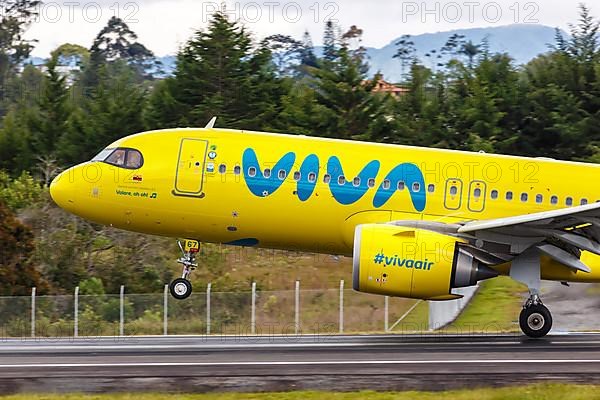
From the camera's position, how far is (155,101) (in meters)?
52.0

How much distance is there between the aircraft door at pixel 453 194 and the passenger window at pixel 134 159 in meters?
6.54

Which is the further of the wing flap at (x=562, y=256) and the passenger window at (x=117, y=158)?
the passenger window at (x=117, y=158)

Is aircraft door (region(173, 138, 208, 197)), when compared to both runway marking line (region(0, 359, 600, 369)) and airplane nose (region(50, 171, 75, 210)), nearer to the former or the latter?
airplane nose (region(50, 171, 75, 210))

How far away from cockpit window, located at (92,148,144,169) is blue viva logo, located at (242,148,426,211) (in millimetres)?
2324

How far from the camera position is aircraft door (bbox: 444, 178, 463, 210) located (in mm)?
22922

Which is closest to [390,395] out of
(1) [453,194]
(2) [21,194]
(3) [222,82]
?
(1) [453,194]

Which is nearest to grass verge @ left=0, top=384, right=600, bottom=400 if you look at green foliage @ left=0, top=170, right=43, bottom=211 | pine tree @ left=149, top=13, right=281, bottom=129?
green foliage @ left=0, top=170, right=43, bottom=211

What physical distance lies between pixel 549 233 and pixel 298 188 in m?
5.18

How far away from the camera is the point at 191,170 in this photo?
75.3 ft

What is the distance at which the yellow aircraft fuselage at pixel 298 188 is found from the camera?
74.6 feet

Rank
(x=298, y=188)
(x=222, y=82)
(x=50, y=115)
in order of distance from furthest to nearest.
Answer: (x=50, y=115) → (x=222, y=82) → (x=298, y=188)

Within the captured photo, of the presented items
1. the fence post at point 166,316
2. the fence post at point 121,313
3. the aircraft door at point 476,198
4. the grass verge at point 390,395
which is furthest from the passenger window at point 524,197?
the fence post at point 121,313

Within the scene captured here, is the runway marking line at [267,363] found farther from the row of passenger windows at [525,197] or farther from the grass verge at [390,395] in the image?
the row of passenger windows at [525,197]

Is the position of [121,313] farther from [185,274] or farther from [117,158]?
[117,158]
